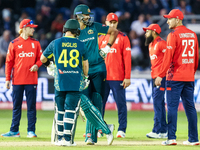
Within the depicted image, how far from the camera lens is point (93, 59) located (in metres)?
8.31

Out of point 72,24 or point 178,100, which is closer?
point 72,24

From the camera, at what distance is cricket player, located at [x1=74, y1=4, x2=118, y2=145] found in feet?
27.2

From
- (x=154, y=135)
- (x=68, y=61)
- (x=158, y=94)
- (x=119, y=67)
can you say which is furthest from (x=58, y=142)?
(x=158, y=94)

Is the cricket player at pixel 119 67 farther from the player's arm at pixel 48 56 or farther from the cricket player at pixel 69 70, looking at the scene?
the cricket player at pixel 69 70

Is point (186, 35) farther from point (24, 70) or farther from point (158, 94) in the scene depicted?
point (24, 70)

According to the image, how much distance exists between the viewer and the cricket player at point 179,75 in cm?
823

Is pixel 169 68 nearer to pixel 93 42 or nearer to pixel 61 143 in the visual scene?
pixel 93 42

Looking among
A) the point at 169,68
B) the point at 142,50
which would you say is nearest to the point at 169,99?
the point at 169,68

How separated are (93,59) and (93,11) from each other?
1251 cm

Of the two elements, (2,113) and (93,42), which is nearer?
(93,42)

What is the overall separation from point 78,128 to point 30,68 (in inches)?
92.8

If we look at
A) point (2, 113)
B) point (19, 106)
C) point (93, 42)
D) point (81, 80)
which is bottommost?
point (2, 113)

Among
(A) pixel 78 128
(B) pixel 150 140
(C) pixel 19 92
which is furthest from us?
(A) pixel 78 128

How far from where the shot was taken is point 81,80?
7820 millimetres
